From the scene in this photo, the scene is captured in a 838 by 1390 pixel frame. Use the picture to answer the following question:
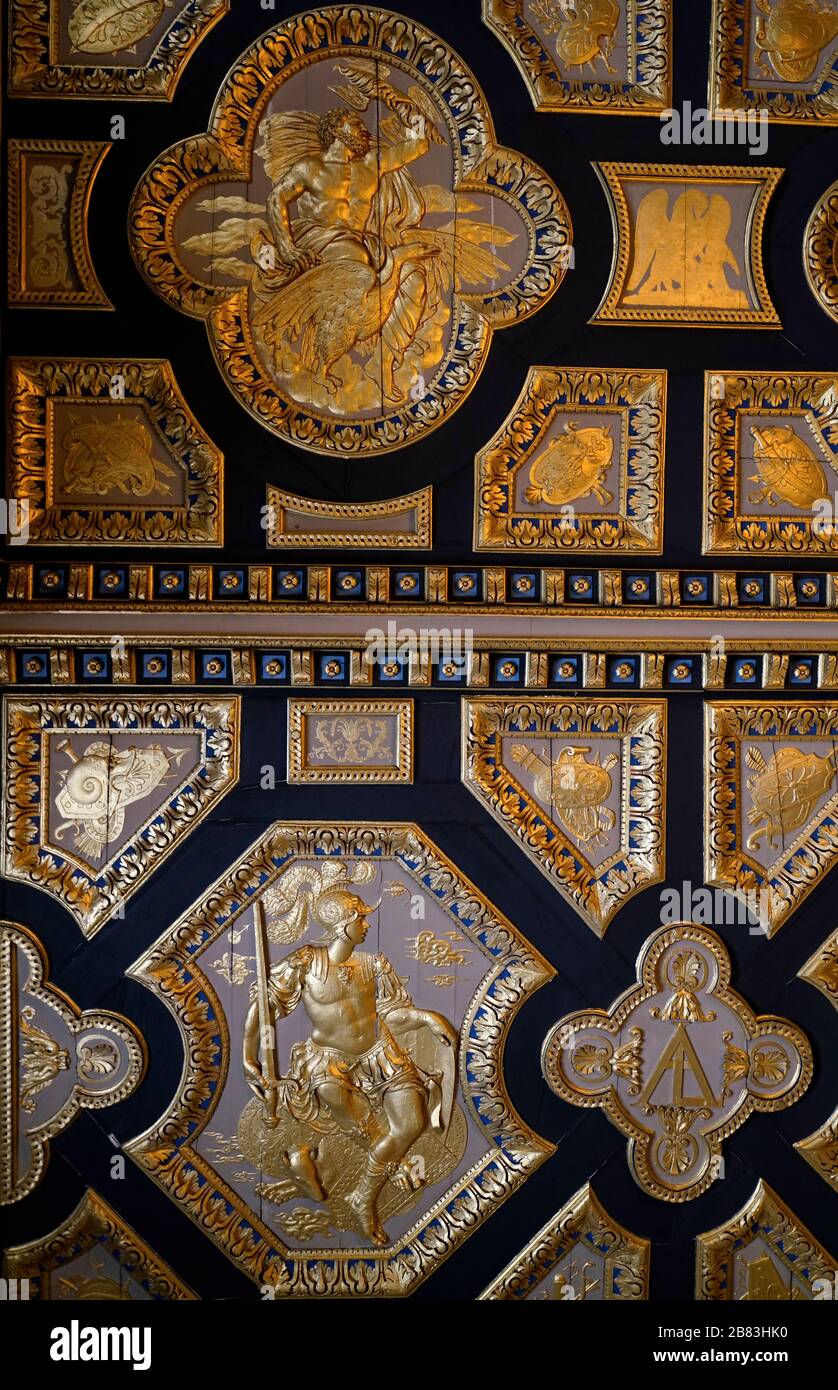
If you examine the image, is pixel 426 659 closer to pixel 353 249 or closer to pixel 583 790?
pixel 583 790

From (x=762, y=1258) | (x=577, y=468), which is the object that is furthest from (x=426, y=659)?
(x=762, y=1258)

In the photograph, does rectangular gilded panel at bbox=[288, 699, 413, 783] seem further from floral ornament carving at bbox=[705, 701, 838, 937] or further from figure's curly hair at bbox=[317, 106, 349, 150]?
Result: figure's curly hair at bbox=[317, 106, 349, 150]

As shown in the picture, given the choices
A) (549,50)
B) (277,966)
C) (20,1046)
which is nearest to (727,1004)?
(277,966)

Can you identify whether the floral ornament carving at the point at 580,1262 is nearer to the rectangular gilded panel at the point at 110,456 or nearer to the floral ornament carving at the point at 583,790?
the floral ornament carving at the point at 583,790

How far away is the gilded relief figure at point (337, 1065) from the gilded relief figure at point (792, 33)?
462 centimetres

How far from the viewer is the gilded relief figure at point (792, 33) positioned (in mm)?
5562

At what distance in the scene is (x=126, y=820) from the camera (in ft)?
18.4

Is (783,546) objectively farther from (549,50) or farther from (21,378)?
(21,378)

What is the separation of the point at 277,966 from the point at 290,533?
7.16 feet

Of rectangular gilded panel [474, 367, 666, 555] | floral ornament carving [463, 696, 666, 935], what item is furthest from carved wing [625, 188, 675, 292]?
floral ornament carving [463, 696, 666, 935]

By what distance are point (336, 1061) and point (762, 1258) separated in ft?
8.00

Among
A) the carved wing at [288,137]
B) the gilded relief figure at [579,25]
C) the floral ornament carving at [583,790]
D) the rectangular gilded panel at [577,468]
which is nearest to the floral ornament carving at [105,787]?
the floral ornament carving at [583,790]

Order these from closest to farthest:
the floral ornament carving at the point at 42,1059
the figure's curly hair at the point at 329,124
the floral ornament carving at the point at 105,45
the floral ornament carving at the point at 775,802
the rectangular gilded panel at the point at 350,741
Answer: the floral ornament carving at the point at 105,45 < the figure's curly hair at the point at 329,124 < the floral ornament carving at the point at 42,1059 < the rectangular gilded panel at the point at 350,741 < the floral ornament carving at the point at 775,802

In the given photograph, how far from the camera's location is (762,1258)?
18.9 feet
